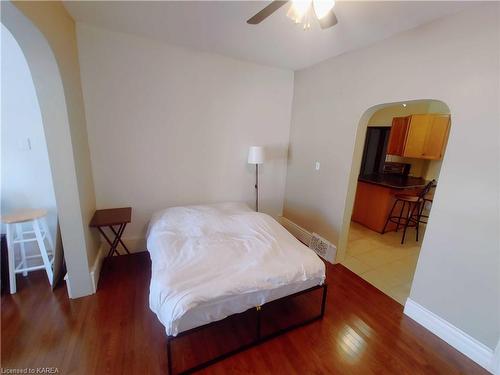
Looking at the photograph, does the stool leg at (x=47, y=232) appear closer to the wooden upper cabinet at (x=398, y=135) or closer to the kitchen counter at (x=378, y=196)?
the kitchen counter at (x=378, y=196)

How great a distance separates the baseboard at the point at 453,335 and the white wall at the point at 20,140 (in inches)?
150

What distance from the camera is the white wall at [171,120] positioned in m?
2.38

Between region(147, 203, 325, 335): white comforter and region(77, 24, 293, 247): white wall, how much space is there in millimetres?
592

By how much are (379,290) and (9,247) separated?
3690mm

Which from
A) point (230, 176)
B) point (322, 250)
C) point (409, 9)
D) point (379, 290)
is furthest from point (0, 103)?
point (379, 290)

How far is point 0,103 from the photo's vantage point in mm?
2020

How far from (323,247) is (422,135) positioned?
281 cm

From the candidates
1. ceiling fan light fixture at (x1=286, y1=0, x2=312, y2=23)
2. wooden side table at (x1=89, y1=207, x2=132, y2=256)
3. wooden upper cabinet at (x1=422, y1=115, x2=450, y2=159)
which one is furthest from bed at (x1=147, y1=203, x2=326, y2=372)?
wooden upper cabinet at (x1=422, y1=115, x2=450, y2=159)

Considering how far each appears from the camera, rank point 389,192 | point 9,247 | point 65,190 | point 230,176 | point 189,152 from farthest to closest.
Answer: point 389,192
point 230,176
point 189,152
point 9,247
point 65,190

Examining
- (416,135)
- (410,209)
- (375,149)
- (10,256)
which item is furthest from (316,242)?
(10,256)

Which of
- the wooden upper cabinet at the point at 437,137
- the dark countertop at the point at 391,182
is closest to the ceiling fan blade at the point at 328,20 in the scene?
the dark countertop at the point at 391,182

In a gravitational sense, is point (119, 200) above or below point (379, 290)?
above

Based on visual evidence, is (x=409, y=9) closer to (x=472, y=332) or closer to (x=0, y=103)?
(x=472, y=332)

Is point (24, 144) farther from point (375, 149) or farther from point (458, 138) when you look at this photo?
point (375, 149)
